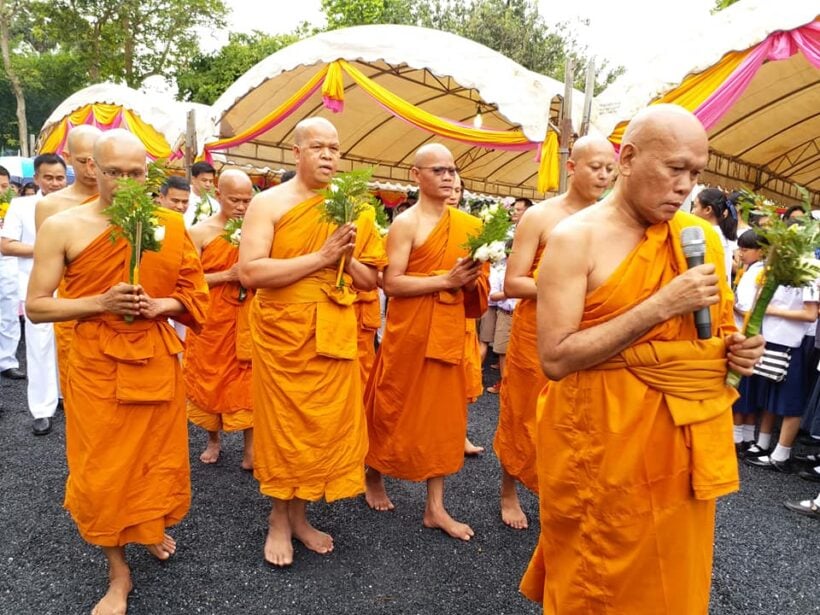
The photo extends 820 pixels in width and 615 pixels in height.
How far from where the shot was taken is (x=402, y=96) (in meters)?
12.5

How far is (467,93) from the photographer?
1244 centimetres

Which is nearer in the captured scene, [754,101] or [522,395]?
[522,395]

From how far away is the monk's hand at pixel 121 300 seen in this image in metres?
2.46

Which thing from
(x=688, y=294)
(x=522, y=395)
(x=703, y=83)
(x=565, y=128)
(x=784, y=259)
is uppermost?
(x=703, y=83)

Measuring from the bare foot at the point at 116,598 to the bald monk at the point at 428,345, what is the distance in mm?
1470

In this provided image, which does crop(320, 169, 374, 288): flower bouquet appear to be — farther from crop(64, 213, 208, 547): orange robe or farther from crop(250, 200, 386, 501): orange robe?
crop(64, 213, 208, 547): orange robe

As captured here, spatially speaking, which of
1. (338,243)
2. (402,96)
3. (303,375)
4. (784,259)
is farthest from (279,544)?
(402,96)

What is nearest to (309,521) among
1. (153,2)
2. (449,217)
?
(449,217)

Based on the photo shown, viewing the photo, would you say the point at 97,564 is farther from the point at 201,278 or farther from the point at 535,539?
the point at 535,539

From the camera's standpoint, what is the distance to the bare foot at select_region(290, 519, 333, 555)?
10.4 ft

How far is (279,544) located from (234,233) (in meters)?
2.20

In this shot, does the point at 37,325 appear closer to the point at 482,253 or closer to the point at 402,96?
the point at 482,253

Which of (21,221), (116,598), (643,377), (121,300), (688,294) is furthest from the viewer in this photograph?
(21,221)

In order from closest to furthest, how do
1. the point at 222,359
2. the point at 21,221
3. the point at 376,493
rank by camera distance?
1. the point at 376,493
2. the point at 222,359
3. the point at 21,221
